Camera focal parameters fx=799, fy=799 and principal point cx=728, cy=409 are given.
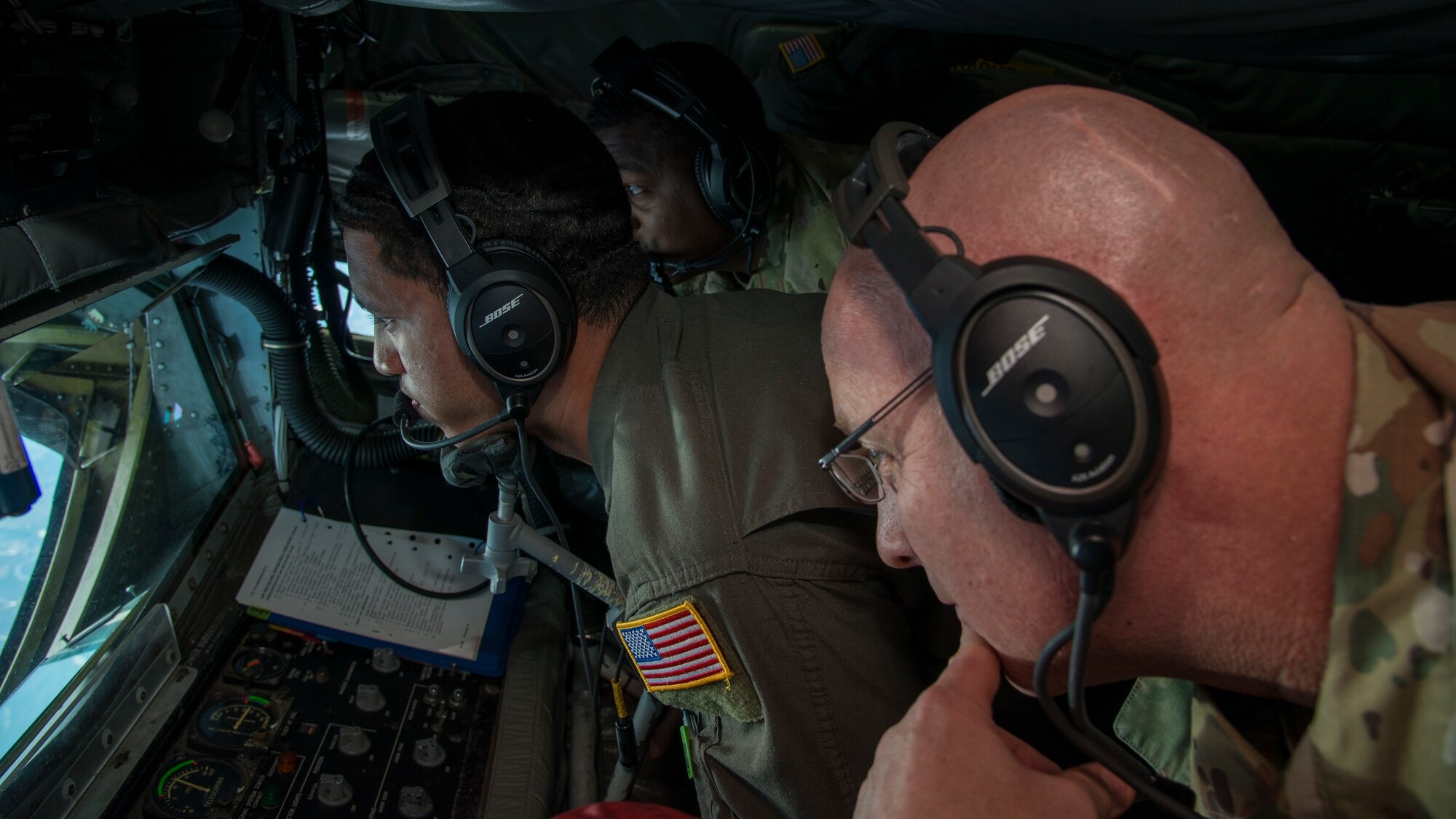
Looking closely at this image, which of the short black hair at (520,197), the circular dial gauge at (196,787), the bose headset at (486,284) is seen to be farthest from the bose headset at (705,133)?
the circular dial gauge at (196,787)

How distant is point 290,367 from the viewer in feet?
5.95

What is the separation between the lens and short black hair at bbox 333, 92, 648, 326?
1.19 meters

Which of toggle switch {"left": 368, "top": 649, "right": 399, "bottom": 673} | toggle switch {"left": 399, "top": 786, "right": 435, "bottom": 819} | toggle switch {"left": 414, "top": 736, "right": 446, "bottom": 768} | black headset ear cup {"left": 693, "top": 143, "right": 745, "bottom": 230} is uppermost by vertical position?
black headset ear cup {"left": 693, "top": 143, "right": 745, "bottom": 230}

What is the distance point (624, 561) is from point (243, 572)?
3.50 ft

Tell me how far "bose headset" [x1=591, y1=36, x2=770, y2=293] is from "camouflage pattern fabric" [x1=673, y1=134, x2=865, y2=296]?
6.5 inches

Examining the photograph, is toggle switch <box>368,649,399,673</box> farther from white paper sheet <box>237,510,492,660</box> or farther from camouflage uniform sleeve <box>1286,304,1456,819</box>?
camouflage uniform sleeve <box>1286,304,1456,819</box>

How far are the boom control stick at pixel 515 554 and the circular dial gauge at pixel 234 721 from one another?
0.42 metres

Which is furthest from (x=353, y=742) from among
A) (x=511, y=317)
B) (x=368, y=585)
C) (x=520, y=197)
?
(x=520, y=197)

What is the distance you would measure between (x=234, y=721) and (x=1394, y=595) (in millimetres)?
1626

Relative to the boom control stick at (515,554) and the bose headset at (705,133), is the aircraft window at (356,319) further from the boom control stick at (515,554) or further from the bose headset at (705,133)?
the boom control stick at (515,554)

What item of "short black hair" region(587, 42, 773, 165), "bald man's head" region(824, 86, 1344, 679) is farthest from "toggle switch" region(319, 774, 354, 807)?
"short black hair" region(587, 42, 773, 165)

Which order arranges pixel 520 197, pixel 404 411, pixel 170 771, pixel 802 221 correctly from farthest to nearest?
1. pixel 802 221
2. pixel 404 411
3. pixel 170 771
4. pixel 520 197

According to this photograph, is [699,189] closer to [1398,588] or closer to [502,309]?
[502,309]

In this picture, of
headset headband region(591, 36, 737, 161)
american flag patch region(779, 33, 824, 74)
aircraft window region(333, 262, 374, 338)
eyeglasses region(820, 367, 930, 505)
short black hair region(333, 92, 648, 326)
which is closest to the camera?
eyeglasses region(820, 367, 930, 505)
